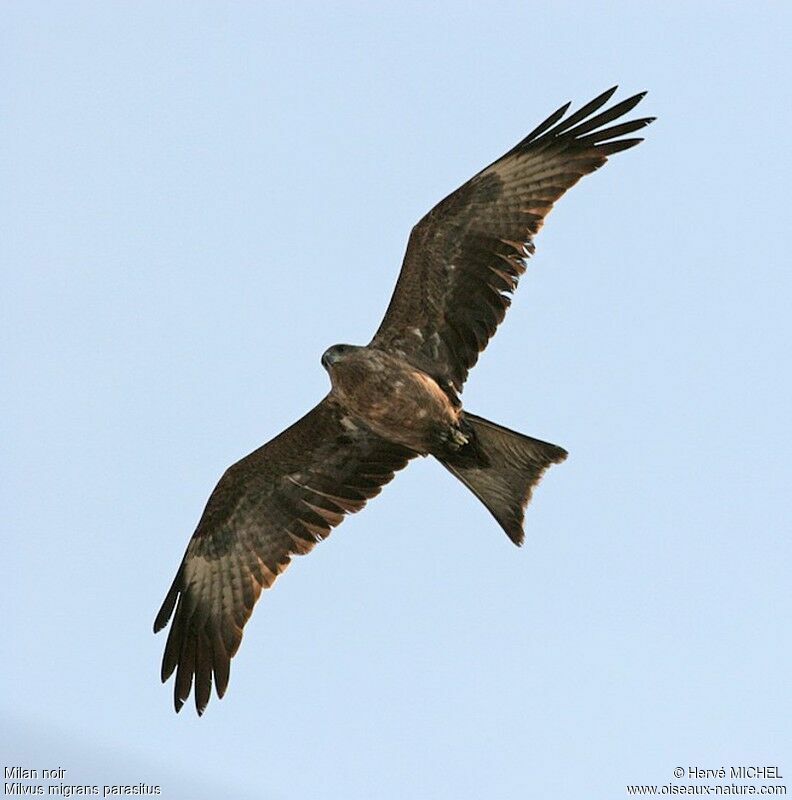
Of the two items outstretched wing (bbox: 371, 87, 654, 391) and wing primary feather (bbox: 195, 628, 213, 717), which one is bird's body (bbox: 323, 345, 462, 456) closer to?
outstretched wing (bbox: 371, 87, 654, 391)

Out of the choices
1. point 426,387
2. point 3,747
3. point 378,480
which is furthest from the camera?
point 3,747

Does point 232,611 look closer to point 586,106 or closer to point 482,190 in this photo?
point 482,190

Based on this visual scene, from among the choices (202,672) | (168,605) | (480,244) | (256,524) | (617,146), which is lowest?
(202,672)

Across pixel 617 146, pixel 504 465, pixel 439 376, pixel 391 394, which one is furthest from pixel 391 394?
pixel 617 146

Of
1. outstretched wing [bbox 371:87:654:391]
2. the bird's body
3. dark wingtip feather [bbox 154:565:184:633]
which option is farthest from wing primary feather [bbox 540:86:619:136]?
dark wingtip feather [bbox 154:565:184:633]

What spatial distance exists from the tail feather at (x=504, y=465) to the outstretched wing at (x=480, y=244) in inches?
20.4

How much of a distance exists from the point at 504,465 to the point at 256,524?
7.68 feet

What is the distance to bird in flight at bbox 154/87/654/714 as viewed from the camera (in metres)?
10.8

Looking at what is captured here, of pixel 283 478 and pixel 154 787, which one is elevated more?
pixel 283 478

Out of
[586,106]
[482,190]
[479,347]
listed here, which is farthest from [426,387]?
[586,106]

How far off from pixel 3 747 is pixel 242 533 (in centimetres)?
8379

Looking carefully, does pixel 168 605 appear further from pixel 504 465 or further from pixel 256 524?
pixel 504 465

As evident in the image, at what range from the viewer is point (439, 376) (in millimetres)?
11039

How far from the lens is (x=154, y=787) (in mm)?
12086
